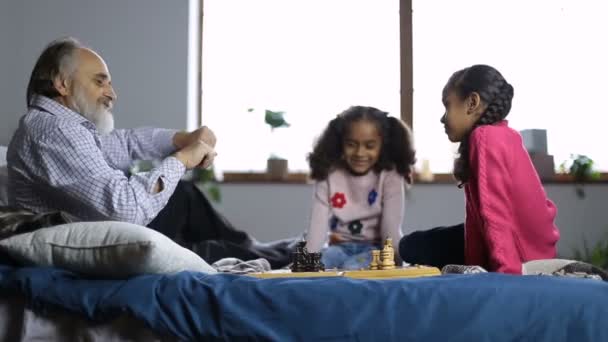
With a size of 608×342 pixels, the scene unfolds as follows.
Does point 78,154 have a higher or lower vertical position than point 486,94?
lower

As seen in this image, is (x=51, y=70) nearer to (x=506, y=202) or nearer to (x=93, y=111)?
(x=93, y=111)

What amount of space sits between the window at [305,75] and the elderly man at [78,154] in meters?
2.01

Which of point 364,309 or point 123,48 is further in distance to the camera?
point 123,48

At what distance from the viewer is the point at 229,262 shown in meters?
2.06

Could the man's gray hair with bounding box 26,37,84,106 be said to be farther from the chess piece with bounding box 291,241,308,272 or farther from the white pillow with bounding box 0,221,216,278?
the chess piece with bounding box 291,241,308,272

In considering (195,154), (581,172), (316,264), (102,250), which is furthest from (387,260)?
(581,172)

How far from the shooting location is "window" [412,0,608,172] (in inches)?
167

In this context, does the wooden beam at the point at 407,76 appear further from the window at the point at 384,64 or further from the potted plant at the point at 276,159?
the potted plant at the point at 276,159

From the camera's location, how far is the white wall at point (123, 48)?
419cm

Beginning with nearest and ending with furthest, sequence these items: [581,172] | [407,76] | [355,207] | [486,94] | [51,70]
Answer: [51,70] < [486,94] < [355,207] < [581,172] < [407,76]

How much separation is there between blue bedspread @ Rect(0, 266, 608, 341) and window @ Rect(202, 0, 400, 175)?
2923mm

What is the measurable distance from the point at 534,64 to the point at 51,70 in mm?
2843

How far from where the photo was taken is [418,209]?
13.5 feet

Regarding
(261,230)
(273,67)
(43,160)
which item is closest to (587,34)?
(273,67)
